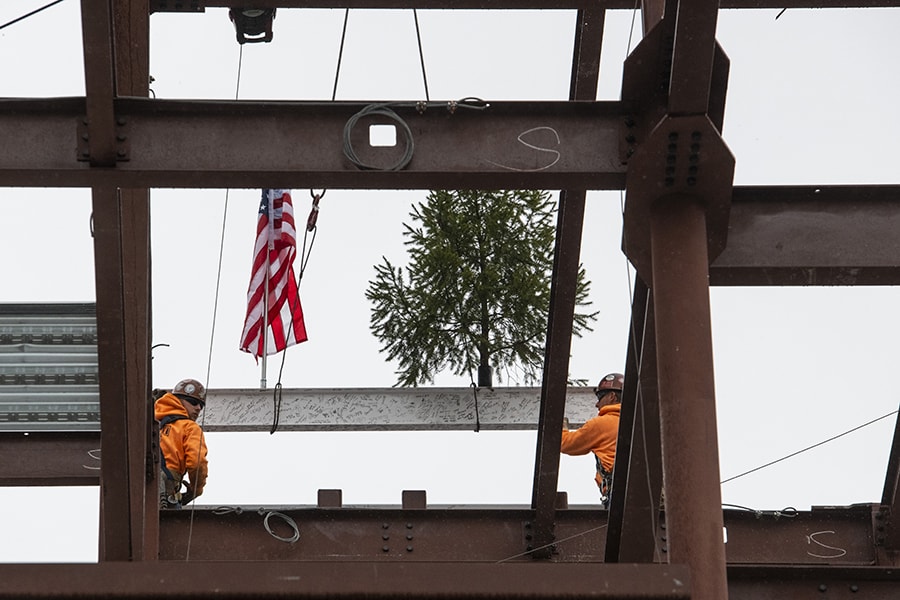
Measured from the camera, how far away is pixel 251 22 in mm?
9938

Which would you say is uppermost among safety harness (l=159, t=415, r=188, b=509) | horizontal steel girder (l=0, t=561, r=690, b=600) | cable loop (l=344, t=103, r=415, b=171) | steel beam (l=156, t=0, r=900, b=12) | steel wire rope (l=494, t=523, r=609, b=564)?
Answer: steel beam (l=156, t=0, r=900, b=12)

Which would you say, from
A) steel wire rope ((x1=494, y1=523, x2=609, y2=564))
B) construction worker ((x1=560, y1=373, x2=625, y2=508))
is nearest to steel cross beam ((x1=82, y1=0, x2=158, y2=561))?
steel wire rope ((x1=494, y1=523, x2=609, y2=564))

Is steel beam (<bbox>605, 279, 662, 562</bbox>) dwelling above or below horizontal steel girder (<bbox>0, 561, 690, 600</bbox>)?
above

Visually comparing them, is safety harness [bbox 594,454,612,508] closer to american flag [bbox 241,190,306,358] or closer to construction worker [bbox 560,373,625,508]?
construction worker [bbox 560,373,625,508]

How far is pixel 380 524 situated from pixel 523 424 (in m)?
1.95

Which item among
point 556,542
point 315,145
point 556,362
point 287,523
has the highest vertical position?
point 315,145

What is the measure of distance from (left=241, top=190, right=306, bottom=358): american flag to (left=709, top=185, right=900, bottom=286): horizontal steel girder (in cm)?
517

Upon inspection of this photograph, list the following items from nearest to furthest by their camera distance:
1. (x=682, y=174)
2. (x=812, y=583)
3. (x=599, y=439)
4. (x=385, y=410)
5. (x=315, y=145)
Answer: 1. (x=682, y=174)
2. (x=315, y=145)
3. (x=812, y=583)
4. (x=599, y=439)
5. (x=385, y=410)

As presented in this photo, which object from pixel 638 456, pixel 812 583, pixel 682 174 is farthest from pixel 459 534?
pixel 682 174

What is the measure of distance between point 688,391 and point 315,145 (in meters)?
2.41

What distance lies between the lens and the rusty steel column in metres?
7.29

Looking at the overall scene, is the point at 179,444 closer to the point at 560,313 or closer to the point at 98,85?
the point at 560,313

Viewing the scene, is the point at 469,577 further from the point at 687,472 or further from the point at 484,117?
the point at 484,117

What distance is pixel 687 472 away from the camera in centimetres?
744
